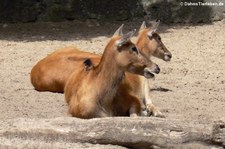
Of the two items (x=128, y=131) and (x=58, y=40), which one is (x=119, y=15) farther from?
(x=128, y=131)

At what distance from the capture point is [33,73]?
8.30 m

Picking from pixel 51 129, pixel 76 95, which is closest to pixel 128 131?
pixel 51 129

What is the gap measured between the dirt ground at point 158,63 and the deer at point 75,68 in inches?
5.4

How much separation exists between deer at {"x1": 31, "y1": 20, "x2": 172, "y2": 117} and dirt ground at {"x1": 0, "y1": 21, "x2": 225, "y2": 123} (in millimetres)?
137

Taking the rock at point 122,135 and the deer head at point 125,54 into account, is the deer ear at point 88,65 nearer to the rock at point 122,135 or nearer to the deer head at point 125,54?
the deer head at point 125,54

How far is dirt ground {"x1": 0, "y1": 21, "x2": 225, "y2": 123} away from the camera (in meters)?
7.21

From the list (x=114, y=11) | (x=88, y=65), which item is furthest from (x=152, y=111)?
(x=114, y=11)

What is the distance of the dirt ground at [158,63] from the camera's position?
7207 millimetres

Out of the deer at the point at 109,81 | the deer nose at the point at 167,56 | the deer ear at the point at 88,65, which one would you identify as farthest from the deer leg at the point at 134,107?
the deer nose at the point at 167,56

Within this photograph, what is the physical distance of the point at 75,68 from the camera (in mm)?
7621

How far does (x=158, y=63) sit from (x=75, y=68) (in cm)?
275

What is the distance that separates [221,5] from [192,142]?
8.38 meters

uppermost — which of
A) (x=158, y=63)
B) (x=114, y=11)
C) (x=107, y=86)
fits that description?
(x=107, y=86)

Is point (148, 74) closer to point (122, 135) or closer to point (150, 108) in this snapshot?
point (150, 108)
